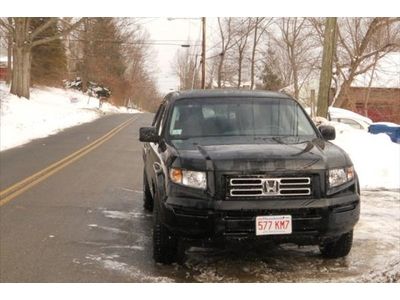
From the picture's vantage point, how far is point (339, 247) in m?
5.57

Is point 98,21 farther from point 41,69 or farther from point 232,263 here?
point 232,263

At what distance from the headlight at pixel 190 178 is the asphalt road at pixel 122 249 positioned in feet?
2.84

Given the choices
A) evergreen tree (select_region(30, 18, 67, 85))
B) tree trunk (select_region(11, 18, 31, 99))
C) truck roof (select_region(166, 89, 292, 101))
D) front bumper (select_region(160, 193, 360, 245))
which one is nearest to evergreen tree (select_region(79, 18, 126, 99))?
evergreen tree (select_region(30, 18, 67, 85))

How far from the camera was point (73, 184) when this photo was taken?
34.3 feet

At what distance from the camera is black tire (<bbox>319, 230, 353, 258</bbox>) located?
18.1 feet

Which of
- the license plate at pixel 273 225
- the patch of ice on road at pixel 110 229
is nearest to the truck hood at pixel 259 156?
the license plate at pixel 273 225

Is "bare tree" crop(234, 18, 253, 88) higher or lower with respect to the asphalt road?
higher

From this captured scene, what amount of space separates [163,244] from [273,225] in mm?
1159

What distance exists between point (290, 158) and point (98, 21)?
3729 cm

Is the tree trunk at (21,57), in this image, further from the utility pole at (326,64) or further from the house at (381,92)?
the utility pole at (326,64)

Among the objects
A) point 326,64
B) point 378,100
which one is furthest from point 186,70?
point 326,64

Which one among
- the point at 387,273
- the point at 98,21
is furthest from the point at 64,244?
the point at 98,21

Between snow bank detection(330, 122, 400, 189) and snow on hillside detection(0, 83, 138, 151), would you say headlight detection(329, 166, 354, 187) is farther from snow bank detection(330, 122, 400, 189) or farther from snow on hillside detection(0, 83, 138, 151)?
snow on hillside detection(0, 83, 138, 151)

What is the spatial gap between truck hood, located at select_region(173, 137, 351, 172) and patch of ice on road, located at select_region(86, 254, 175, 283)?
3.47 ft
